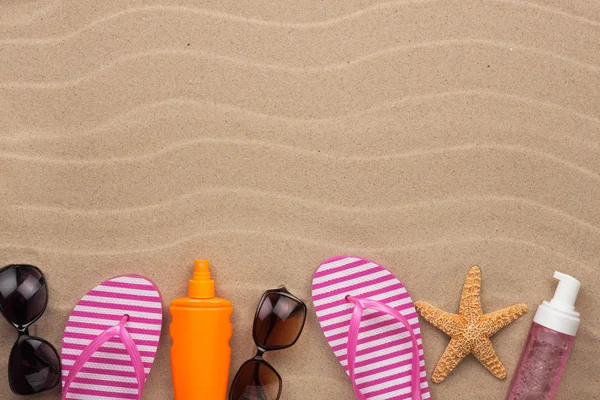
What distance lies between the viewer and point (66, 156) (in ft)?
3.47

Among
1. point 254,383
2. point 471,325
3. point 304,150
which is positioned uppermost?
point 304,150

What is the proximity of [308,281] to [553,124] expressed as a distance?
0.53 meters

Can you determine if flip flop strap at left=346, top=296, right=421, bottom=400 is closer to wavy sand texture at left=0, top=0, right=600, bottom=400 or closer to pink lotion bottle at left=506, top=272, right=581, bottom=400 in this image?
wavy sand texture at left=0, top=0, right=600, bottom=400

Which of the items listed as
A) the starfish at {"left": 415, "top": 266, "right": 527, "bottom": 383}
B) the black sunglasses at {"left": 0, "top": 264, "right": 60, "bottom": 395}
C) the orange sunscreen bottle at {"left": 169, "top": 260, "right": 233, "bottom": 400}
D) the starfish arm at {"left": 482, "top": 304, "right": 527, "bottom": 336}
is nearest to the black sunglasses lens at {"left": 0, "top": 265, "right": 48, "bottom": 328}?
the black sunglasses at {"left": 0, "top": 264, "right": 60, "bottom": 395}

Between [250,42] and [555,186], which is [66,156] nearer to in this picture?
[250,42]

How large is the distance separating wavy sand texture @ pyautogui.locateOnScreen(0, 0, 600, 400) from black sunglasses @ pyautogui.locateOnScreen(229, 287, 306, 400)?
0.04 meters

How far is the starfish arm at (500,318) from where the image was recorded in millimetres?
1048

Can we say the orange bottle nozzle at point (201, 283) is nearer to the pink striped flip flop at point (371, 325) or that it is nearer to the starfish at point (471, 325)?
the pink striped flip flop at point (371, 325)

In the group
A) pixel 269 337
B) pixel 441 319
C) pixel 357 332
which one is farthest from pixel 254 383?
pixel 441 319

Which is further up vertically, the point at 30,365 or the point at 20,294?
the point at 20,294

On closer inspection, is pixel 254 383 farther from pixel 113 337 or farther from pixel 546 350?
pixel 546 350

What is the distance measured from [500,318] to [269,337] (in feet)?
1.34

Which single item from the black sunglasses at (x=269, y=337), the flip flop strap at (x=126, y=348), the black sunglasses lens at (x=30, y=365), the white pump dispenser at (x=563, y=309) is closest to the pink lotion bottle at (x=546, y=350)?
the white pump dispenser at (x=563, y=309)

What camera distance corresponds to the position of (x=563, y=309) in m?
1.02
